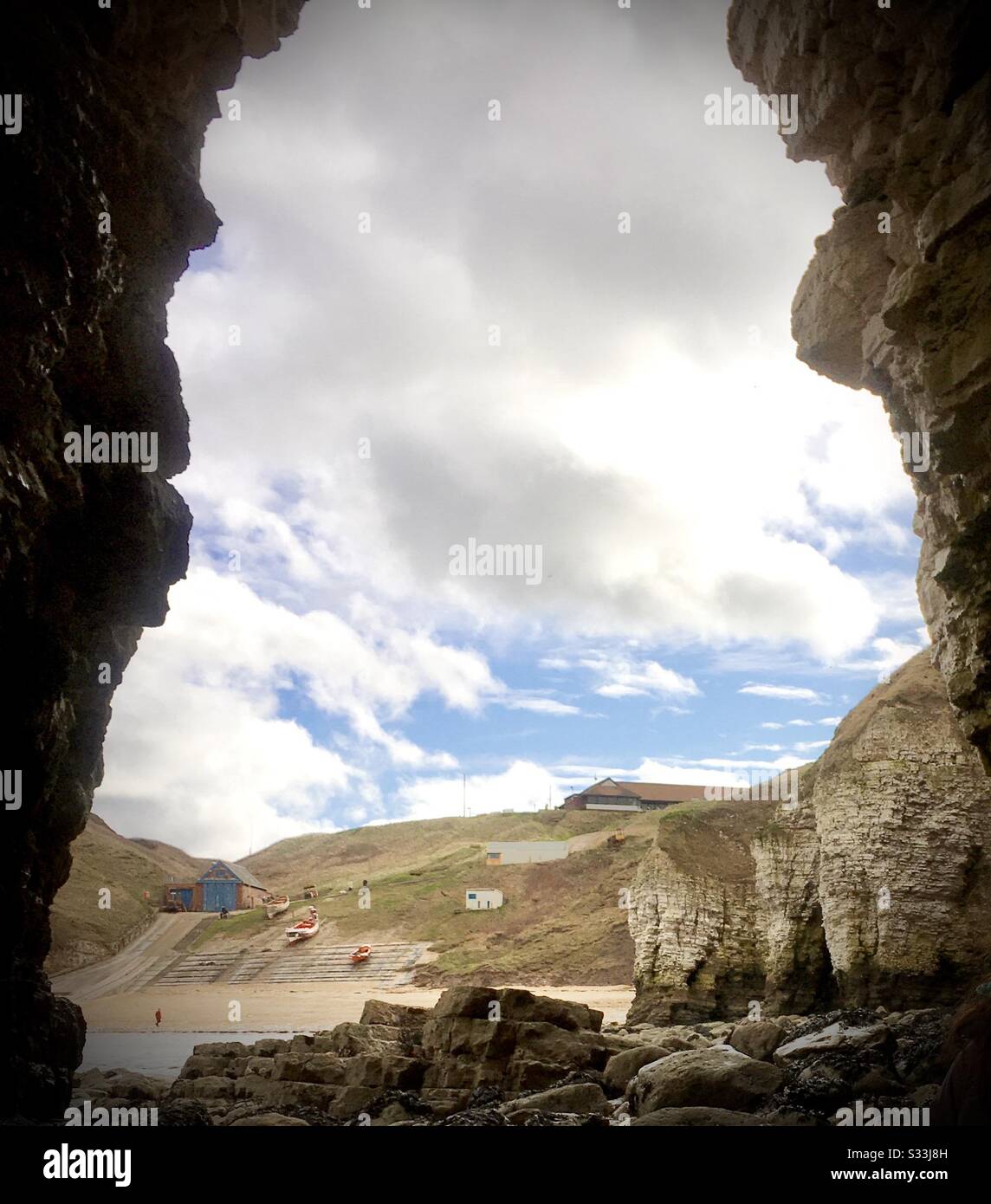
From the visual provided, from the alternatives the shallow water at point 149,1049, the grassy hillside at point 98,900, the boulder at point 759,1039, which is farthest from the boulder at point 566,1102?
the grassy hillside at point 98,900

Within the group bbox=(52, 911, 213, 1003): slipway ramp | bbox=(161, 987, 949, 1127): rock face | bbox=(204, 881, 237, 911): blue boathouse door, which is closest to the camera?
bbox=(161, 987, 949, 1127): rock face

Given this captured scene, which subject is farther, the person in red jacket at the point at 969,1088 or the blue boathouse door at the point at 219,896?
the blue boathouse door at the point at 219,896

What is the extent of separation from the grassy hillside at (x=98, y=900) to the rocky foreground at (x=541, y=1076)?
33.8 m

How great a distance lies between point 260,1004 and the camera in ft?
150

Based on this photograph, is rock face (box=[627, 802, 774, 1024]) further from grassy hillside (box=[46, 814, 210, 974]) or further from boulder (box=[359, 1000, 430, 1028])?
grassy hillside (box=[46, 814, 210, 974])

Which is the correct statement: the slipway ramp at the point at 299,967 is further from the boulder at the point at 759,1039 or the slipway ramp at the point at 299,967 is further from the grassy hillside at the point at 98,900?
the boulder at the point at 759,1039

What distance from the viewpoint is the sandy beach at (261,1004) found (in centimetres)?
3816

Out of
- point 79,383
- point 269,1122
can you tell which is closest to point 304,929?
point 269,1122

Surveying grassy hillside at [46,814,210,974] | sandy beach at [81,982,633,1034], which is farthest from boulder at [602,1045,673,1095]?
grassy hillside at [46,814,210,974]

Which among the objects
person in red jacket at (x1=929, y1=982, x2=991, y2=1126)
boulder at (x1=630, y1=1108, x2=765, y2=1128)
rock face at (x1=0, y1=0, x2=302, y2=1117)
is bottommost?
boulder at (x1=630, y1=1108, x2=765, y2=1128)

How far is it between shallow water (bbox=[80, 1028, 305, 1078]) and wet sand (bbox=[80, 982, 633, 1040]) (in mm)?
1115

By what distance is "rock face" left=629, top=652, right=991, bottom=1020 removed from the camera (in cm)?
1947

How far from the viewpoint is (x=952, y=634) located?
10.4 meters
